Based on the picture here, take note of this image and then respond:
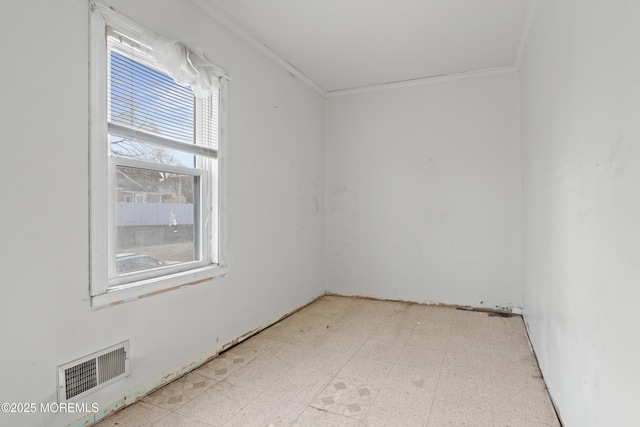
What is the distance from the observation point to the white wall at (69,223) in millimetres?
1481

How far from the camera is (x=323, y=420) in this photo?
187 cm

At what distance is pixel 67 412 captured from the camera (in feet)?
5.46

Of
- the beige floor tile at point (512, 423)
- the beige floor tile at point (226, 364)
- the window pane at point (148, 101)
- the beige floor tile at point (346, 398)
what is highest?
the window pane at point (148, 101)

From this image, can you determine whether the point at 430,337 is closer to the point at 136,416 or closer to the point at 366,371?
the point at 366,371

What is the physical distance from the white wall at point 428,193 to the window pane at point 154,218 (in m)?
2.38

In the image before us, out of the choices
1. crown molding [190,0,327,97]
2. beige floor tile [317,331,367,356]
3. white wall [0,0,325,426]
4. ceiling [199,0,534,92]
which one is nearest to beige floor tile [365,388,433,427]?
beige floor tile [317,331,367,356]

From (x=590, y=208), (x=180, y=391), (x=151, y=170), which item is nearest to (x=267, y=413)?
(x=180, y=391)

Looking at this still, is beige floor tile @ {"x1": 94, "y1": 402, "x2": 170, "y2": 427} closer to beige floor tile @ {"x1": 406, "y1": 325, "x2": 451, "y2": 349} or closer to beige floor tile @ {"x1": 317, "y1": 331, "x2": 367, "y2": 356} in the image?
beige floor tile @ {"x1": 317, "y1": 331, "x2": 367, "y2": 356}

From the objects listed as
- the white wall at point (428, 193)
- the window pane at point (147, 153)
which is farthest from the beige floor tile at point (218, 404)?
the white wall at point (428, 193)

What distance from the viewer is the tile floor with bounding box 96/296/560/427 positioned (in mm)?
1887

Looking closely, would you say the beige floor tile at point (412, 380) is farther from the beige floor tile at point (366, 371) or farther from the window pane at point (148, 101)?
the window pane at point (148, 101)

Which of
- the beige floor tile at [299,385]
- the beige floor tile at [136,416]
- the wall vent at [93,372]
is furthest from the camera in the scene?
the beige floor tile at [299,385]

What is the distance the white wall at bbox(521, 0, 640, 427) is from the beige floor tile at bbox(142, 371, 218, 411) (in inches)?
84.3

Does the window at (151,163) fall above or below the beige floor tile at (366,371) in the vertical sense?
above
